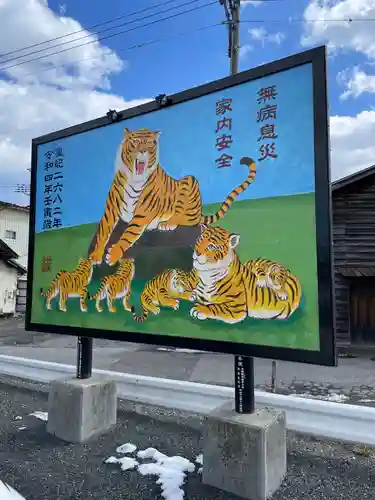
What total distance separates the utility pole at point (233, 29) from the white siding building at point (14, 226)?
20351 millimetres

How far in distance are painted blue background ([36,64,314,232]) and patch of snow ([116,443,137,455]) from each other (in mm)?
2373

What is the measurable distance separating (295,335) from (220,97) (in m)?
2.11

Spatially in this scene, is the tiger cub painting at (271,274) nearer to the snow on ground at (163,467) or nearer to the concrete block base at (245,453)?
the concrete block base at (245,453)

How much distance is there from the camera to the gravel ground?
10.1ft

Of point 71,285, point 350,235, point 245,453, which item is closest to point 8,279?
point 350,235

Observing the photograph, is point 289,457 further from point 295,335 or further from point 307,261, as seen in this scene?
point 307,261

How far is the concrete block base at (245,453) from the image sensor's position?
9.67 feet

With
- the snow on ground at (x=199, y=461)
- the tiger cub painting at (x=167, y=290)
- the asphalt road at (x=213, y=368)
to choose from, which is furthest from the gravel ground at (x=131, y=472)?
the asphalt road at (x=213, y=368)

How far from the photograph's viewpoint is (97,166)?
4.29 meters

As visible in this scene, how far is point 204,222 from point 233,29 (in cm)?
804

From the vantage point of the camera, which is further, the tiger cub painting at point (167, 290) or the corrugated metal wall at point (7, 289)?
the corrugated metal wall at point (7, 289)

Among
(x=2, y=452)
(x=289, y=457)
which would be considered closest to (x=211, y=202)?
(x=289, y=457)

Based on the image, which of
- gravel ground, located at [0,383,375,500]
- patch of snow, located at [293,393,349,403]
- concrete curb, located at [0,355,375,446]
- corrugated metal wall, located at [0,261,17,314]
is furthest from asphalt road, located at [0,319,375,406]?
corrugated metal wall, located at [0,261,17,314]

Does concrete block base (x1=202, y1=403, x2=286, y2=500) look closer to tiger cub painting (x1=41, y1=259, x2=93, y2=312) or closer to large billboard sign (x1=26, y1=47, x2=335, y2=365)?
large billboard sign (x1=26, y1=47, x2=335, y2=365)
